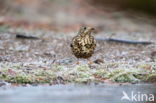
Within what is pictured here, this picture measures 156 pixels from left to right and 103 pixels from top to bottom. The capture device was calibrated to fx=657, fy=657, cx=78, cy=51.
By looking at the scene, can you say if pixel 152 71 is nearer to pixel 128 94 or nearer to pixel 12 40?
pixel 128 94

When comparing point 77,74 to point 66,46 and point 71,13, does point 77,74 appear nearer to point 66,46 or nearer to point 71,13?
point 66,46

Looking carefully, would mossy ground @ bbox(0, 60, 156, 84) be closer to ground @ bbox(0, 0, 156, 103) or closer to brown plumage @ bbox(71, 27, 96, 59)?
ground @ bbox(0, 0, 156, 103)

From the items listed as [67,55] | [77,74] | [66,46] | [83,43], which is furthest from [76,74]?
[66,46]

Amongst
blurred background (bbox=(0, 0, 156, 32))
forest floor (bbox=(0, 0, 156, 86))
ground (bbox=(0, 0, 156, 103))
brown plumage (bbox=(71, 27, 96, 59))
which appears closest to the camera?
ground (bbox=(0, 0, 156, 103))

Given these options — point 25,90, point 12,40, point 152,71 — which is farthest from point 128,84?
point 12,40

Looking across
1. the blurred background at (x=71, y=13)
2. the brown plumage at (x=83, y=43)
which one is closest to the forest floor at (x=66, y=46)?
the blurred background at (x=71, y=13)

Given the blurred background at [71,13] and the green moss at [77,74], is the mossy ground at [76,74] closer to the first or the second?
the green moss at [77,74]

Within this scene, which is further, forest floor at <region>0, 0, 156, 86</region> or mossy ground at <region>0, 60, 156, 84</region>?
forest floor at <region>0, 0, 156, 86</region>

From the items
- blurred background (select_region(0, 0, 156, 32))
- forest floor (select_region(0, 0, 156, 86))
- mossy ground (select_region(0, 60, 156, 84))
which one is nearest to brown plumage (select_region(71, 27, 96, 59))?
forest floor (select_region(0, 0, 156, 86))
